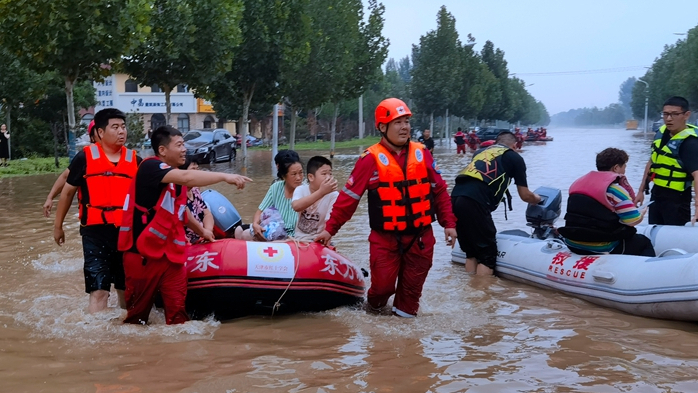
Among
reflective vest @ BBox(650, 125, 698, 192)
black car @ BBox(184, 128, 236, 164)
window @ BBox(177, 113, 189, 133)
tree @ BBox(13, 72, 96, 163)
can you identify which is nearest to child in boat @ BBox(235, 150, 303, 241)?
reflective vest @ BBox(650, 125, 698, 192)

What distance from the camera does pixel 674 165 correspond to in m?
7.96

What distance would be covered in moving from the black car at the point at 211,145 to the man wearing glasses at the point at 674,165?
22.2m

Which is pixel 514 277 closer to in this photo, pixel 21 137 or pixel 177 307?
pixel 177 307

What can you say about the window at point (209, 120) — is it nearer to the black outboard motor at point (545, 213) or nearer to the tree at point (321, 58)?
the tree at point (321, 58)

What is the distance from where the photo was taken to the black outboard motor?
28.8ft

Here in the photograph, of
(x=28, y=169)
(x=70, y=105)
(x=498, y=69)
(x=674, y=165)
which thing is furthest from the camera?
(x=498, y=69)

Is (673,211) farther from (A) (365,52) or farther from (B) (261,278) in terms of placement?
(A) (365,52)

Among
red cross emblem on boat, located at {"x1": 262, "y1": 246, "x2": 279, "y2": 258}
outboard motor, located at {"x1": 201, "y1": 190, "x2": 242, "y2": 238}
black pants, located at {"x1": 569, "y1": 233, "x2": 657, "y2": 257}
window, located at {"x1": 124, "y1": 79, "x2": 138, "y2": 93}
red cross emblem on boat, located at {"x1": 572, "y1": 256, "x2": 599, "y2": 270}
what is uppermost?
window, located at {"x1": 124, "y1": 79, "x2": 138, "y2": 93}

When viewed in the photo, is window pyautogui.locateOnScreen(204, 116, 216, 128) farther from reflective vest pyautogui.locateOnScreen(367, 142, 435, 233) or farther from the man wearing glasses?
reflective vest pyautogui.locateOnScreen(367, 142, 435, 233)

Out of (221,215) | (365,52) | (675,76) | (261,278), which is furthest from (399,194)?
(675,76)

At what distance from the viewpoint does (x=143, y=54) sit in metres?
21.6

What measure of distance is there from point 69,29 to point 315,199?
11.1 metres

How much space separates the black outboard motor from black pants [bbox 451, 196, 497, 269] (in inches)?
29.3

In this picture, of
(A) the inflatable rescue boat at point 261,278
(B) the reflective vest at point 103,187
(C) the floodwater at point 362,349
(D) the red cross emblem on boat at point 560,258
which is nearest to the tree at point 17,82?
(C) the floodwater at point 362,349
